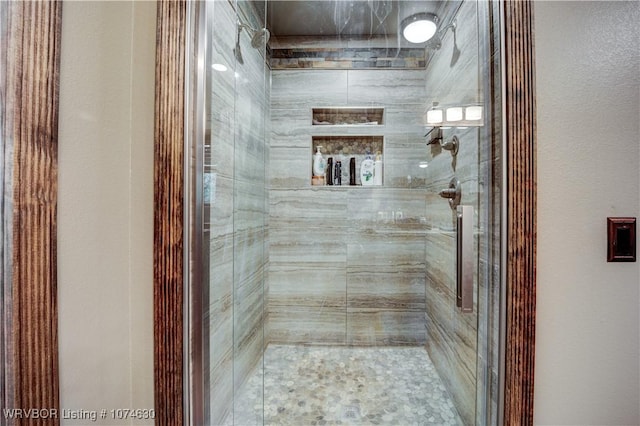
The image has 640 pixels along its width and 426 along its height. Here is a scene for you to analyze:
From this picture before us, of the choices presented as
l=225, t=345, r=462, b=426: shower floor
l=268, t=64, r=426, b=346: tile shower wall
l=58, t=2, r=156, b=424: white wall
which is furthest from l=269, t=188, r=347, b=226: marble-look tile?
l=58, t=2, r=156, b=424: white wall

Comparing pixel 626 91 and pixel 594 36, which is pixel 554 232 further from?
pixel 594 36

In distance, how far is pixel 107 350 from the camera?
29.3 inches

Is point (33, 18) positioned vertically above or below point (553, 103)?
above

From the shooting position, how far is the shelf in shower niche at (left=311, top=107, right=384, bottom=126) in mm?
1748

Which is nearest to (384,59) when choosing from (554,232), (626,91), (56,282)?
(626,91)

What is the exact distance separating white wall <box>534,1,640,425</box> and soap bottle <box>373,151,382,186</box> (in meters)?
1.02

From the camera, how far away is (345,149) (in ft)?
5.98

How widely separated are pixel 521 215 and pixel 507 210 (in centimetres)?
3

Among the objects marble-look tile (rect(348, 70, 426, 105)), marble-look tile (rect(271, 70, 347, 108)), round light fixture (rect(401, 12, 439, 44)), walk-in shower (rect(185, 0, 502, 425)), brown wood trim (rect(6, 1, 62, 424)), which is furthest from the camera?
marble-look tile (rect(271, 70, 347, 108))

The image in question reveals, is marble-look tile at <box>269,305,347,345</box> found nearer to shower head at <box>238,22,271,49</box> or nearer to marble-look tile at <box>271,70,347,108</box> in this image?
marble-look tile at <box>271,70,347,108</box>

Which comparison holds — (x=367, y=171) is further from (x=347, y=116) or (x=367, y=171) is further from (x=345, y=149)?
(x=347, y=116)

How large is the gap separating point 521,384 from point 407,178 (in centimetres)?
117

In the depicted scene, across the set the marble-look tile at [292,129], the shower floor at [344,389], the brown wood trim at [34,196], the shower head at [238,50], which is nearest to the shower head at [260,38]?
the shower head at [238,50]

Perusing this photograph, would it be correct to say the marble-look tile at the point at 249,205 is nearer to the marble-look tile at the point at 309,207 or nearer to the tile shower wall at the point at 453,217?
the marble-look tile at the point at 309,207
